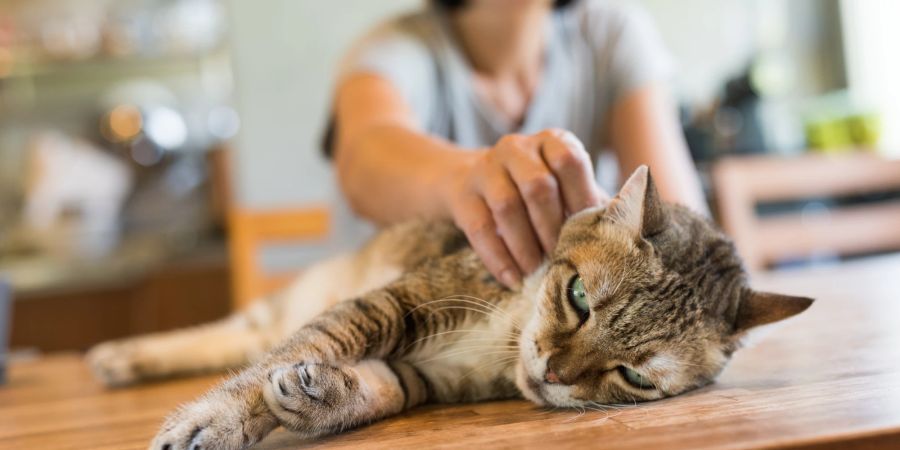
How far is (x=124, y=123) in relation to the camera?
378cm

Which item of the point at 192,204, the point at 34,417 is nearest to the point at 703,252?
the point at 34,417

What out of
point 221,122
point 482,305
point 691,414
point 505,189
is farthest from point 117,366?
Result: point 221,122

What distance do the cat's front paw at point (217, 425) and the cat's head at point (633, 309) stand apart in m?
0.31

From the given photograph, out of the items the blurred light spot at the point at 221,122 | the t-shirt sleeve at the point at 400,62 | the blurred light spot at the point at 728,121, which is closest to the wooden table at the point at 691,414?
the t-shirt sleeve at the point at 400,62

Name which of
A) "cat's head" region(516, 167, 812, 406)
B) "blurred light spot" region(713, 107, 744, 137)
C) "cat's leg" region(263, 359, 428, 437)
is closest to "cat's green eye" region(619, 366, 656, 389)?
"cat's head" region(516, 167, 812, 406)

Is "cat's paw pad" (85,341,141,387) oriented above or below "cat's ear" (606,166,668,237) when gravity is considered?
below

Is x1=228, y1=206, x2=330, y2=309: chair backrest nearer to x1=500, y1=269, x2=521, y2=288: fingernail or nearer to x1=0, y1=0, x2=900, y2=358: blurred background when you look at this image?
x1=0, y1=0, x2=900, y2=358: blurred background

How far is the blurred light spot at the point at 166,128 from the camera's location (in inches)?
150

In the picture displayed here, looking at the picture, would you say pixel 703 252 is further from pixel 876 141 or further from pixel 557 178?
pixel 876 141

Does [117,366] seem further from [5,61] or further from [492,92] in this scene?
[5,61]

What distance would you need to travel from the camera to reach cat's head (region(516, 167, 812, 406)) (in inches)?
34.1

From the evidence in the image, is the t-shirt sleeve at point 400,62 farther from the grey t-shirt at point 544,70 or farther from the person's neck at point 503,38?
the person's neck at point 503,38

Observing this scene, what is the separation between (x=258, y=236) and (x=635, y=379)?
5.45ft

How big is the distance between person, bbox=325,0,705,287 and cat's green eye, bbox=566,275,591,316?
0.38 m
